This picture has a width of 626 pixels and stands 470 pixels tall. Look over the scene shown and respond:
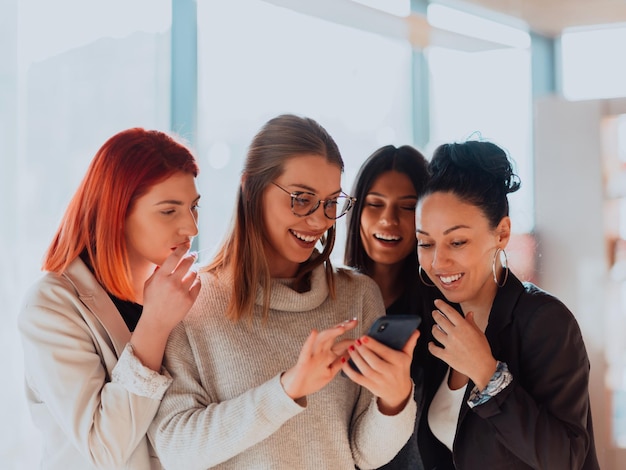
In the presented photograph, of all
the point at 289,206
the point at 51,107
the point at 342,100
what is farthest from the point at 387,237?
the point at 342,100

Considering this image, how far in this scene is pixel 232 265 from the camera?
5.60 ft

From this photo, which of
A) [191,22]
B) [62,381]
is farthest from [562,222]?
[62,381]

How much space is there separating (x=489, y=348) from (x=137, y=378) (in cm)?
74

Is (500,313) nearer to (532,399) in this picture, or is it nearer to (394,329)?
(532,399)

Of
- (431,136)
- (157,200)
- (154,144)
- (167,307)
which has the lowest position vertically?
(167,307)

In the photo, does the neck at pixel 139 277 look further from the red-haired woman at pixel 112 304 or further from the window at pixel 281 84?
the window at pixel 281 84

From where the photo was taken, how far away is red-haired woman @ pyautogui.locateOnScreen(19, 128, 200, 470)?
59.1 inches

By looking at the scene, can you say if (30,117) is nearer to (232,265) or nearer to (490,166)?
(232,265)

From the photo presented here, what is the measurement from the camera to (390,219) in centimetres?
209

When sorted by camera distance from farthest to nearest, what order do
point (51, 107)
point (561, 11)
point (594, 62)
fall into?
point (594, 62) < point (561, 11) < point (51, 107)

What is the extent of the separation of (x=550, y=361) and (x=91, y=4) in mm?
2054

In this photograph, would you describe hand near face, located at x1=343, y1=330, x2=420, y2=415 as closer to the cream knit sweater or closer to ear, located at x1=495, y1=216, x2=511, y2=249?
the cream knit sweater

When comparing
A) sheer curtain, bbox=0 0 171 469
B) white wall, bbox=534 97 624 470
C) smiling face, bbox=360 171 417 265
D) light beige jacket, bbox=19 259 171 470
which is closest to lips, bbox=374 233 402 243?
smiling face, bbox=360 171 417 265

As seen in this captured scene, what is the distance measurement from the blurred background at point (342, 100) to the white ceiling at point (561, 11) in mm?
16
